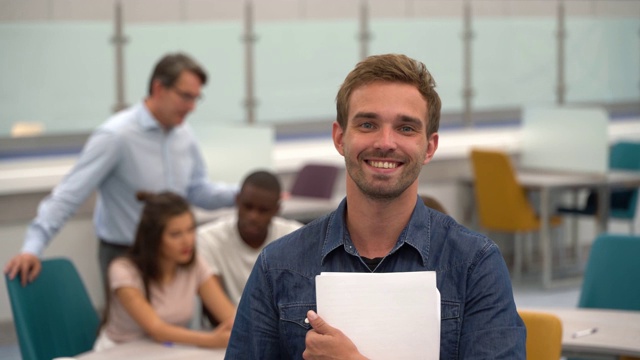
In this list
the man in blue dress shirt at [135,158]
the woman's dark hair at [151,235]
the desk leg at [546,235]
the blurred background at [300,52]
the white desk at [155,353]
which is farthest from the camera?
the desk leg at [546,235]

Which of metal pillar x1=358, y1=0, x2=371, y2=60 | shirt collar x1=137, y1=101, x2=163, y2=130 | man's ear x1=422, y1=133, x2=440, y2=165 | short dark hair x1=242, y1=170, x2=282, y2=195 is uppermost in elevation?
metal pillar x1=358, y1=0, x2=371, y2=60

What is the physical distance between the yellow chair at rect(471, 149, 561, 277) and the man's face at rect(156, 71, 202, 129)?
11.5 feet

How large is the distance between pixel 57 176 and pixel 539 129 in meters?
4.06

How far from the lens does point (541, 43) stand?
9.59 metres

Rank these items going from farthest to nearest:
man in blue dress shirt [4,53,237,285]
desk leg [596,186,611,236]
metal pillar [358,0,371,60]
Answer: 1. metal pillar [358,0,371,60]
2. desk leg [596,186,611,236]
3. man in blue dress shirt [4,53,237,285]

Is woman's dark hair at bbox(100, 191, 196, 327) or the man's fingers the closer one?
the man's fingers

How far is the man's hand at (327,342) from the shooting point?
5.71 ft

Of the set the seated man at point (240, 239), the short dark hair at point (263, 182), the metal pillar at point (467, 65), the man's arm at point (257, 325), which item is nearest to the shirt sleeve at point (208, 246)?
the seated man at point (240, 239)

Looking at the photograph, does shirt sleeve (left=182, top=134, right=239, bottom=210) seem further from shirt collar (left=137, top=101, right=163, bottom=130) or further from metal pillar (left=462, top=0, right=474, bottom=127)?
metal pillar (left=462, top=0, right=474, bottom=127)

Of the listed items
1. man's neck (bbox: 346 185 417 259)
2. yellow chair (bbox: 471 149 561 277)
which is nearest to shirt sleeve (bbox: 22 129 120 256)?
man's neck (bbox: 346 185 417 259)

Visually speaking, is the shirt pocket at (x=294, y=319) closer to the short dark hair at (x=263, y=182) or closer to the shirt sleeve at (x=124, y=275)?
the shirt sleeve at (x=124, y=275)

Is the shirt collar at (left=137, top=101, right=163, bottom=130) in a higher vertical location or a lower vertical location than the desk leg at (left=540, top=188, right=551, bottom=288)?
higher

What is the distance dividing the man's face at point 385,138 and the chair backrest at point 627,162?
6983 mm

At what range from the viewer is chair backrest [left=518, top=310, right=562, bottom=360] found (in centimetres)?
303
